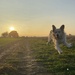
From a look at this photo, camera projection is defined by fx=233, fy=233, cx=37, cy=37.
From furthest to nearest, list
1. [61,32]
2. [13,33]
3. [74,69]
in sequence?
[13,33]
[61,32]
[74,69]

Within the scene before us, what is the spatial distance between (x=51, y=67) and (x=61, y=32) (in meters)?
10.0

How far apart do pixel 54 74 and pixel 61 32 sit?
11540 millimetres

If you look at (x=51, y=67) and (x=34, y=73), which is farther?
(x=51, y=67)

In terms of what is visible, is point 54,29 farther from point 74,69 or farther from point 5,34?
point 5,34

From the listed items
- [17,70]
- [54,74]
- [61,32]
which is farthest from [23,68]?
[61,32]

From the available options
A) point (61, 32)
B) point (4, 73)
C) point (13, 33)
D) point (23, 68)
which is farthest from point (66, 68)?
point (13, 33)

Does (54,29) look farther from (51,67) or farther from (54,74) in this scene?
(54,74)

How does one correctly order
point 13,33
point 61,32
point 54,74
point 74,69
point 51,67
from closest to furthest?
1. point 54,74
2. point 74,69
3. point 51,67
4. point 61,32
5. point 13,33

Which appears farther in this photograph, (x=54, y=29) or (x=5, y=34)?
(x=5, y=34)

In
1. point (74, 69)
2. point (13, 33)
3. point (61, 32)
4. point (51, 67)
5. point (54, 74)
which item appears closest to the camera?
point (54, 74)

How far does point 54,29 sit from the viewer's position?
21.9 metres

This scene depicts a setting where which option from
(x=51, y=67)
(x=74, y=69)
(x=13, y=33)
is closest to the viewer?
(x=74, y=69)

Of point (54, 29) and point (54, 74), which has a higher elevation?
point (54, 29)

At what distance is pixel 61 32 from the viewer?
21797mm
